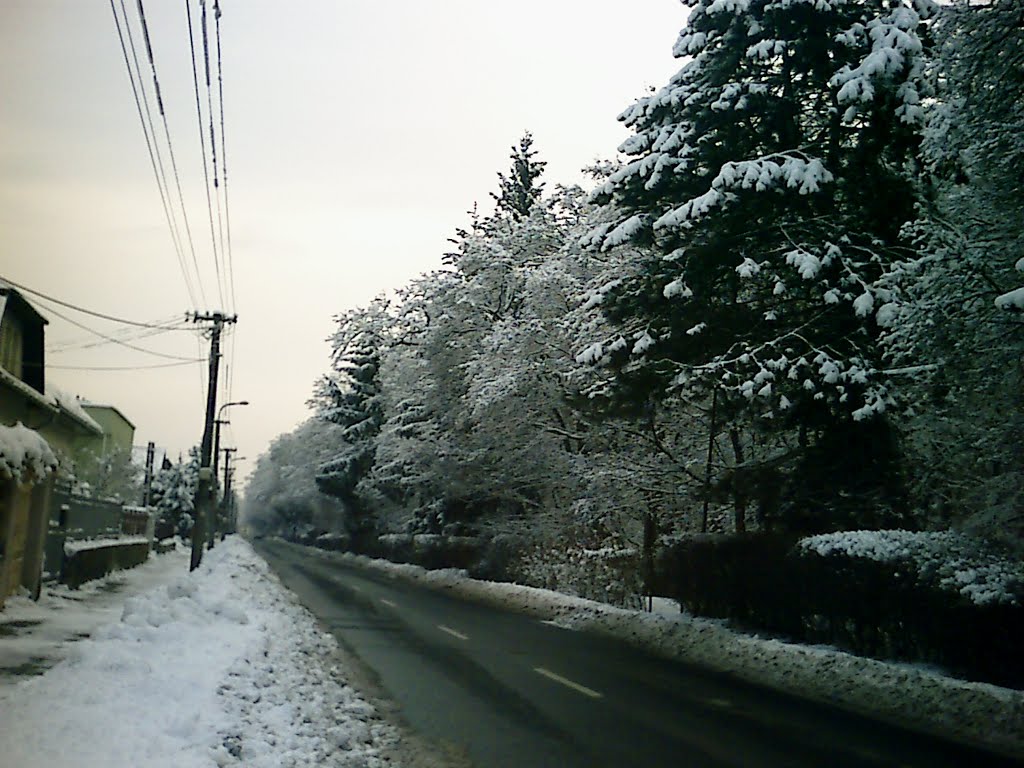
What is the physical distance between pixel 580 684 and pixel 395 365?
118ft

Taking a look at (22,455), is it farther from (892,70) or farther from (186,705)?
(892,70)

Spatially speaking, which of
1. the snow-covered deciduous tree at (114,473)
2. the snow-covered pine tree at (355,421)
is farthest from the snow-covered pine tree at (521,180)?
the snow-covered deciduous tree at (114,473)

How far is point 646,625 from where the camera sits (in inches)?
717

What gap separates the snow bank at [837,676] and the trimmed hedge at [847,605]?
0.46m

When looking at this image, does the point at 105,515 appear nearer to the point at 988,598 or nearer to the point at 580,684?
the point at 580,684

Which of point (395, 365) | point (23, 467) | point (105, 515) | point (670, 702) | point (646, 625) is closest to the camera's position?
point (670, 702)

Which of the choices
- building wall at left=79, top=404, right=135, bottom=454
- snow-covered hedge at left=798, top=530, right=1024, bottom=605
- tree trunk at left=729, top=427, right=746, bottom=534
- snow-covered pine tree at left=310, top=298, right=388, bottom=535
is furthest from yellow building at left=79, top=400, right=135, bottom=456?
snow-covered hedge at left=798, top=530, right=1024, bottom=605

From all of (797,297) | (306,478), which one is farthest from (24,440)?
(306,478)

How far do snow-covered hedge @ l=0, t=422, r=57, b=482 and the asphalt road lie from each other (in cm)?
651

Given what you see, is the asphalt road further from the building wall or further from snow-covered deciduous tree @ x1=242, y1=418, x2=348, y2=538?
the building wall

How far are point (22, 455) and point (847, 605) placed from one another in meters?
14.5

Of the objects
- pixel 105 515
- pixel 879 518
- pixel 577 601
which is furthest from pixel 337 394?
pixel 879 518

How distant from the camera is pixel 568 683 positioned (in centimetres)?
1194

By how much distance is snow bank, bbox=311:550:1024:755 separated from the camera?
943 centimetres
